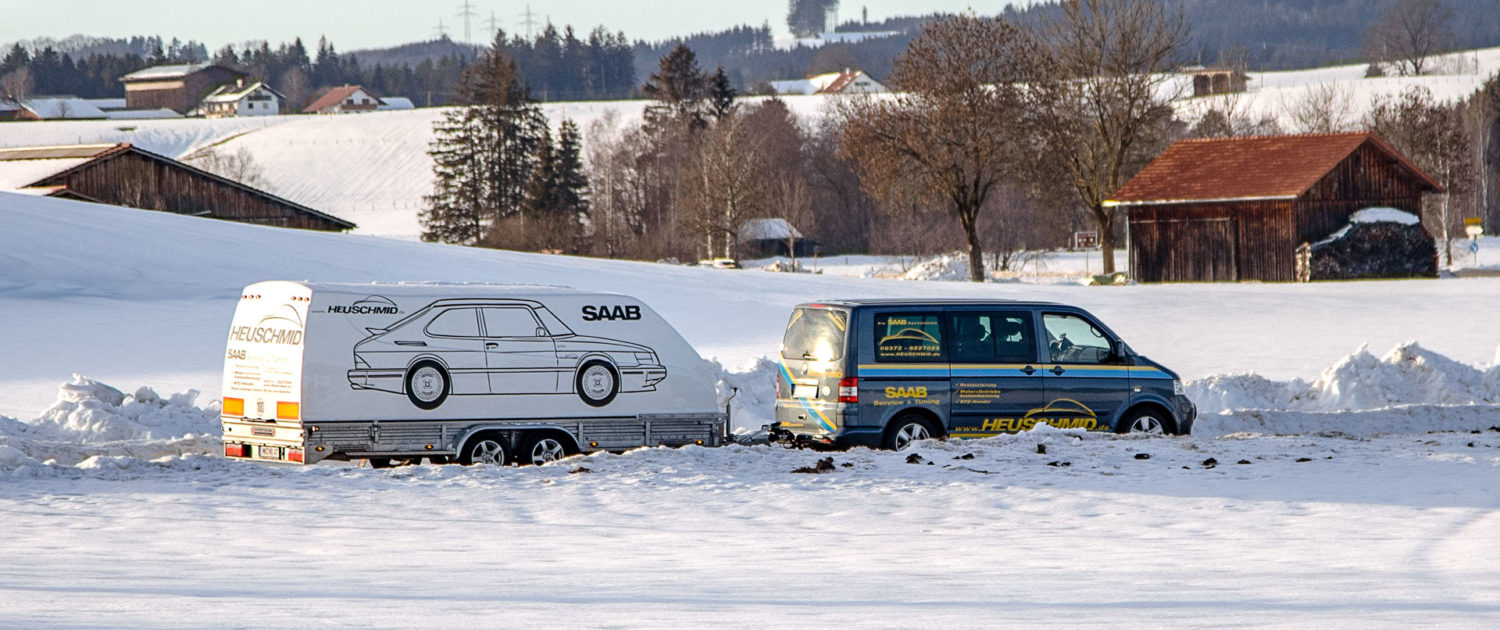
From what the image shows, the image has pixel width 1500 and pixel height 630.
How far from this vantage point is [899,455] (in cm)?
1392

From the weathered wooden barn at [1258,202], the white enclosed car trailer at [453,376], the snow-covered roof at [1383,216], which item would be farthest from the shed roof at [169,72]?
the white enclosed car trailer at [453,376]

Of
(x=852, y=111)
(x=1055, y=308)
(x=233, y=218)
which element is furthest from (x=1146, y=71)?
(x=1055, y=308)

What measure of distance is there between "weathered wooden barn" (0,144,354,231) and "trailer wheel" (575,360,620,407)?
136ft

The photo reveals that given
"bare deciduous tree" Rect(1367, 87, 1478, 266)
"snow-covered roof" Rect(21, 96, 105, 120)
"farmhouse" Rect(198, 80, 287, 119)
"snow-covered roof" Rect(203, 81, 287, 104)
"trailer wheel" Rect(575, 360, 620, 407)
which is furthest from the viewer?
"snow-covered roof" Rect(203, 81, 287, 104)

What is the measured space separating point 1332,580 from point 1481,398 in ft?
42.3

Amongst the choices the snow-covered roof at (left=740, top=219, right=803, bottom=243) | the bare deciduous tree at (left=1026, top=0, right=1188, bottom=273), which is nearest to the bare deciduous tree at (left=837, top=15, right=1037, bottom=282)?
the bare deciduous tree at (left=1026, top=0, right=1188, bottom=273)

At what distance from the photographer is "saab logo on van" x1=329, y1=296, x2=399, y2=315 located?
12.8m

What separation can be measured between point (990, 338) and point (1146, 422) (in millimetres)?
2085

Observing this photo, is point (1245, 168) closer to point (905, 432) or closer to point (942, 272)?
point (942, 272)

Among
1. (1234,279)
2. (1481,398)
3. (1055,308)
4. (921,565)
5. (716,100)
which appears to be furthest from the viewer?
(716,100)

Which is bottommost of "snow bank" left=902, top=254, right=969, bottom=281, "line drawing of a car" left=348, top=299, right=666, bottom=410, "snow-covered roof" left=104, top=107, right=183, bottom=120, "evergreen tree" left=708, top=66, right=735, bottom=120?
"line drawing of a car" left=348, top=299, right=666, bottom=410

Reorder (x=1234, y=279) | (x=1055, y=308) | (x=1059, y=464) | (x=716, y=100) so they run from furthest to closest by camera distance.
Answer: (x=716, y=100)
(x=1234, y=279)
(x=1055, y=308)
(x=1059, y=464)

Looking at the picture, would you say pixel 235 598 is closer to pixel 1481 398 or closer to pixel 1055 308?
pixel 1055 308

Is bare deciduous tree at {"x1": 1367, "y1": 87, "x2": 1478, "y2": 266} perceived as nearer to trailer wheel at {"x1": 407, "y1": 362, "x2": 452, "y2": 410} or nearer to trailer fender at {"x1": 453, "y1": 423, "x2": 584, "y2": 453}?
trailer fender at {"x1": 453, "y1": 423, "x2": 584, "y2": 453}
